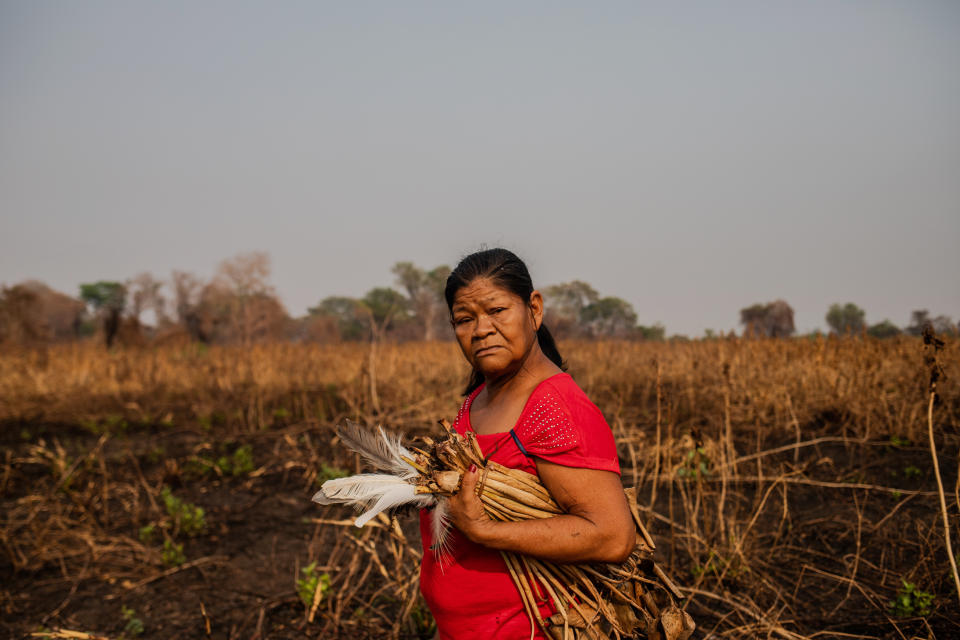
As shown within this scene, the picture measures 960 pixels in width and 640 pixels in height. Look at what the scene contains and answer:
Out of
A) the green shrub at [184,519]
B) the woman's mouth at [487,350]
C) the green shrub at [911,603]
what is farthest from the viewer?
the green shrub at [184,519]

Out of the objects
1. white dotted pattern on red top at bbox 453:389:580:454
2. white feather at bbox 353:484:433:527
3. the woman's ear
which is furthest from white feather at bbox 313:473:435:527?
the woman's ear

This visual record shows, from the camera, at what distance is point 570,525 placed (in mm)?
1242

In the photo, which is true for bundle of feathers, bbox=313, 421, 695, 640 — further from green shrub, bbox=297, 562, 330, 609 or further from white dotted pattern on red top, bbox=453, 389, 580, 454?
green shrub, bbox=297, 562, 330, 609

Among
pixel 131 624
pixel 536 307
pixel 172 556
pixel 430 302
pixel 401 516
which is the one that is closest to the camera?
pixel 536 307

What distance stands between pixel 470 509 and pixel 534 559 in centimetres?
26

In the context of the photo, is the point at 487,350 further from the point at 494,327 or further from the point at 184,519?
the point at 184,519

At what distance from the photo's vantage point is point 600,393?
8.21 metres

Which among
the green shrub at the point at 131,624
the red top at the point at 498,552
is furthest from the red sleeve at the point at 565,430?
the green shrub at the point at 131,624

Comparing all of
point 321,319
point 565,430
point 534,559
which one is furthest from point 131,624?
point 321,319

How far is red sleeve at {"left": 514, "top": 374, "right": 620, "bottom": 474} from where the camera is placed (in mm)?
1249

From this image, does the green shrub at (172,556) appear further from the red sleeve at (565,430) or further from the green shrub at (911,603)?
the green shrub at (911,603)

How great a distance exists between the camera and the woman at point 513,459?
124 cm

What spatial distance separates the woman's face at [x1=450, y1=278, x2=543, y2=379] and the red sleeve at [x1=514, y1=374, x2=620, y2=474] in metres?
0.15

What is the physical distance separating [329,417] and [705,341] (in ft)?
19.6
